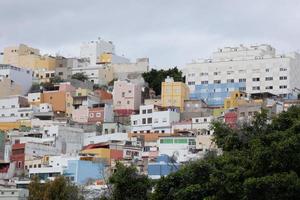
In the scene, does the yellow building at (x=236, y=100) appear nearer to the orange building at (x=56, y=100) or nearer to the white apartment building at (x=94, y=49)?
the orange building at (x=56, y=100)

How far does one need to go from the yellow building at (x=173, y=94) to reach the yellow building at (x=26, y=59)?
23.0 metres

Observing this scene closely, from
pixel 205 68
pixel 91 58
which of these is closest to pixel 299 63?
pixel 205 68

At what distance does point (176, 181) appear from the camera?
31828 mm

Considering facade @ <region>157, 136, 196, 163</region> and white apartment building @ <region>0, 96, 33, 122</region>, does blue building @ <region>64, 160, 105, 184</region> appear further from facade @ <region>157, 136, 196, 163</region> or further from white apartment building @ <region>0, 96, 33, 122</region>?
white apartment building @ <region>0, 96, 33, 122</region>

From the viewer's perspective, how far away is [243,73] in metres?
82.9

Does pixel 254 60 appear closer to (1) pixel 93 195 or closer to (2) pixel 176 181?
(1) pixel 93 195

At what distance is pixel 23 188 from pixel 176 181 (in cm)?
2203

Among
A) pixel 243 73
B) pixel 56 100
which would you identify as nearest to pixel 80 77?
pixel 56 100

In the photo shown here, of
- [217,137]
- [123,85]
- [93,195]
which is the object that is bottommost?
[93,195]

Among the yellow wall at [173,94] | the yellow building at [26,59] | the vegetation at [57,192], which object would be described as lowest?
the vegetation at [57,192]

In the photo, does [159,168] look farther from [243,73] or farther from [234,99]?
[243,73]

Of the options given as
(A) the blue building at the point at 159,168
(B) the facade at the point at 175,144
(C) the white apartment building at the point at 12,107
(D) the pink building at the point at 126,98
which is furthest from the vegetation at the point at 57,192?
(D) the pink building at the point at 126,98

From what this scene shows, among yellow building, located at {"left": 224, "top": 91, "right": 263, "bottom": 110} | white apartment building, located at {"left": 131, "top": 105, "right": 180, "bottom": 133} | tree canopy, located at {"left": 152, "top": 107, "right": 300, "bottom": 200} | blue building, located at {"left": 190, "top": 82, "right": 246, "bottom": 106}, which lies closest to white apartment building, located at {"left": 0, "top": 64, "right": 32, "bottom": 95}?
white apartment building, located at {"left": 131, "top": 105, "right": 180, "bottom": 133}

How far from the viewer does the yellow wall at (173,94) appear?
79.1 meters
